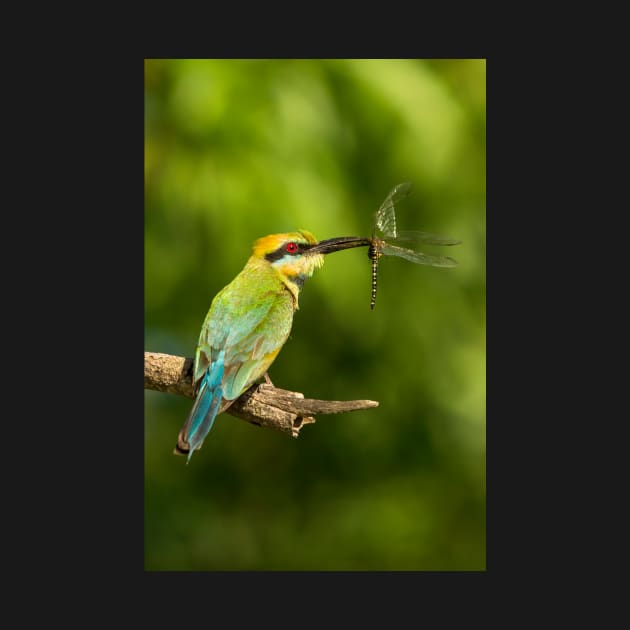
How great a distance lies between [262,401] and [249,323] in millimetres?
224

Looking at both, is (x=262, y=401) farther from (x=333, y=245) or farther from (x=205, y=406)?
(x=333, y=245)

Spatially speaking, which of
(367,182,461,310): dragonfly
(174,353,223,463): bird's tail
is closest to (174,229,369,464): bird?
(174,353,223,463): bird's tail

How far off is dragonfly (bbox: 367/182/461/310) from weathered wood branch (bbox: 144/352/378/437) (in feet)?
2.03

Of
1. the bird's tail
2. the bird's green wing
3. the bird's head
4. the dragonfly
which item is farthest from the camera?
the dragonfly

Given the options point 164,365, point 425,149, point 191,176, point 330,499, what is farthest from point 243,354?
point 330,499

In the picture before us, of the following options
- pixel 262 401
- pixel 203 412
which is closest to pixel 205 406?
pixel 203 412

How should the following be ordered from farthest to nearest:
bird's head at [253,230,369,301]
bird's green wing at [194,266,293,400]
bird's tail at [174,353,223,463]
A: bird's head at [253,230,369,301] → bird's green wing at [194,266,293,400] → bird's tail at [174,353,223,463]

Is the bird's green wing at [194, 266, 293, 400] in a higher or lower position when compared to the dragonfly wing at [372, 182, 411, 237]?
lower

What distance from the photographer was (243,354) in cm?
→ 222

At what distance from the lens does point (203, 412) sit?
2.10 m

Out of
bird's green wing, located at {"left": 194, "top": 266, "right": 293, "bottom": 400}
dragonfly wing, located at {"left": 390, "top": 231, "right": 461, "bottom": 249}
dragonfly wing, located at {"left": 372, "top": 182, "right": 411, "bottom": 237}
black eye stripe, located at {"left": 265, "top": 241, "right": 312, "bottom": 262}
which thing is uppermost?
dragonfly wing, located at {"left": 372, "top": 182, "right": 411, "bottom": 237}

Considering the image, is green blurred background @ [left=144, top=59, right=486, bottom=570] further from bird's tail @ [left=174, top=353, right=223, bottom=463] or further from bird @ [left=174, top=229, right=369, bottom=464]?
bird's tail @ [left=174, top=353, right=223, bottom=463]

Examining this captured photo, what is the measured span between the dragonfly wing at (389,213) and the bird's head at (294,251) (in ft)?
0.64

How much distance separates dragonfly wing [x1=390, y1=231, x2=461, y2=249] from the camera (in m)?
2.78
